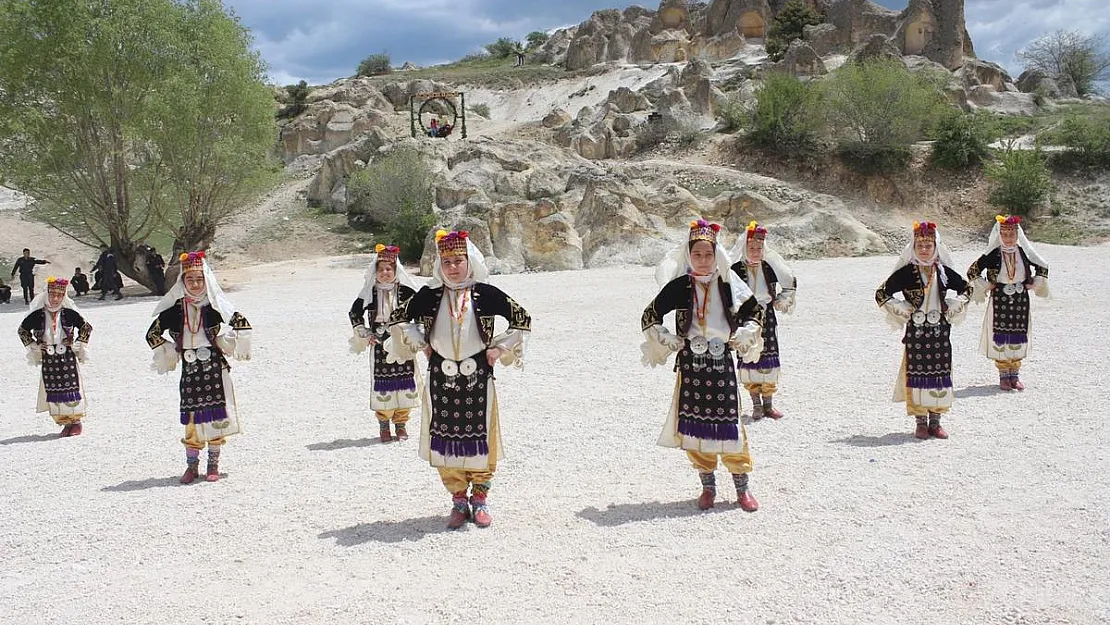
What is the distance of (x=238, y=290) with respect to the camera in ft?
70.3

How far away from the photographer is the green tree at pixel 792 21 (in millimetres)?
57406

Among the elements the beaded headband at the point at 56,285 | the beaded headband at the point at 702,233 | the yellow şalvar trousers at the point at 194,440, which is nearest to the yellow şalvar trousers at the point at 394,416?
the yellow şalvar trousers at the point at 194,440

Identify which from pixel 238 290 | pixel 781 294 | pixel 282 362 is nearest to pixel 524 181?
pixel 238 290

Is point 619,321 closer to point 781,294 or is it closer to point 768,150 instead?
point 781,294

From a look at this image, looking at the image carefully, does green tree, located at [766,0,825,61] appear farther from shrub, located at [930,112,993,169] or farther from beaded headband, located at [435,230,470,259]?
beaded headband, located at [435,230,470,259]

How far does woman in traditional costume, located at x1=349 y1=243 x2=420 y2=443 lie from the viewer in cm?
764

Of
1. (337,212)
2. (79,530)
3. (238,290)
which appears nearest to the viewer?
(79,530)

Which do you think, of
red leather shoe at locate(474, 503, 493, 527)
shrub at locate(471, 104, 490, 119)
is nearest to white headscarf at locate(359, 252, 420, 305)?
red leather shoe at locate(474, 503, 493, 527)

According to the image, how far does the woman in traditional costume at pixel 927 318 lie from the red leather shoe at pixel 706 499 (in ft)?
8.77

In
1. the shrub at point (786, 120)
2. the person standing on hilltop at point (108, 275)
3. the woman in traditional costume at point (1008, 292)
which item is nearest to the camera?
the woman in traditional costume at point (1008, 292)

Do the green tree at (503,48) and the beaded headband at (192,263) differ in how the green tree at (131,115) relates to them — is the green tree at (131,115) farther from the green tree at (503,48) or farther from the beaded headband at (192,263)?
the green tree at (503,48)

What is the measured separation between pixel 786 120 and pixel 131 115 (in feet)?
78.1

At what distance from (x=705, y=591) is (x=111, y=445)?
253 inches

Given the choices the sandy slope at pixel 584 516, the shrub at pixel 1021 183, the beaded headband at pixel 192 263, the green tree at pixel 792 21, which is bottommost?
the sandy slope at pixel 584 516
